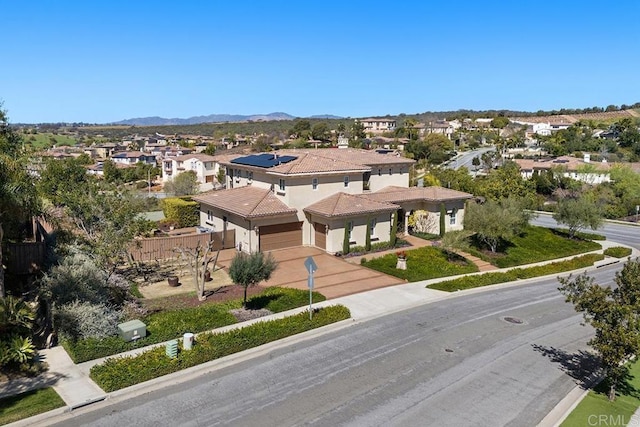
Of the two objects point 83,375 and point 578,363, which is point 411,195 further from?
point 83,375

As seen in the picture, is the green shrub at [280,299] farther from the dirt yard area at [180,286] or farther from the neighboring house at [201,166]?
the neighboring house at [201,166]

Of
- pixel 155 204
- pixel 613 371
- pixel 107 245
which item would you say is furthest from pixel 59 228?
pixel 155 204

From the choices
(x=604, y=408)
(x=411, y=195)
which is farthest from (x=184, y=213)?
(x=604, y=408)

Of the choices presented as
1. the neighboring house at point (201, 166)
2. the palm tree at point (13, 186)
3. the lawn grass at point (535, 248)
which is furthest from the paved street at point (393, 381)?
the neighboring house at point (201, 166)

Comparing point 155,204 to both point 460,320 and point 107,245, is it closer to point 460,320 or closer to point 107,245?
point 107,245

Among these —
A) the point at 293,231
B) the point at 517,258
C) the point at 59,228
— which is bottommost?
the point at 517,258

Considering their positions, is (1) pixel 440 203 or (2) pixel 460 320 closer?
(2) pixel 460 320
